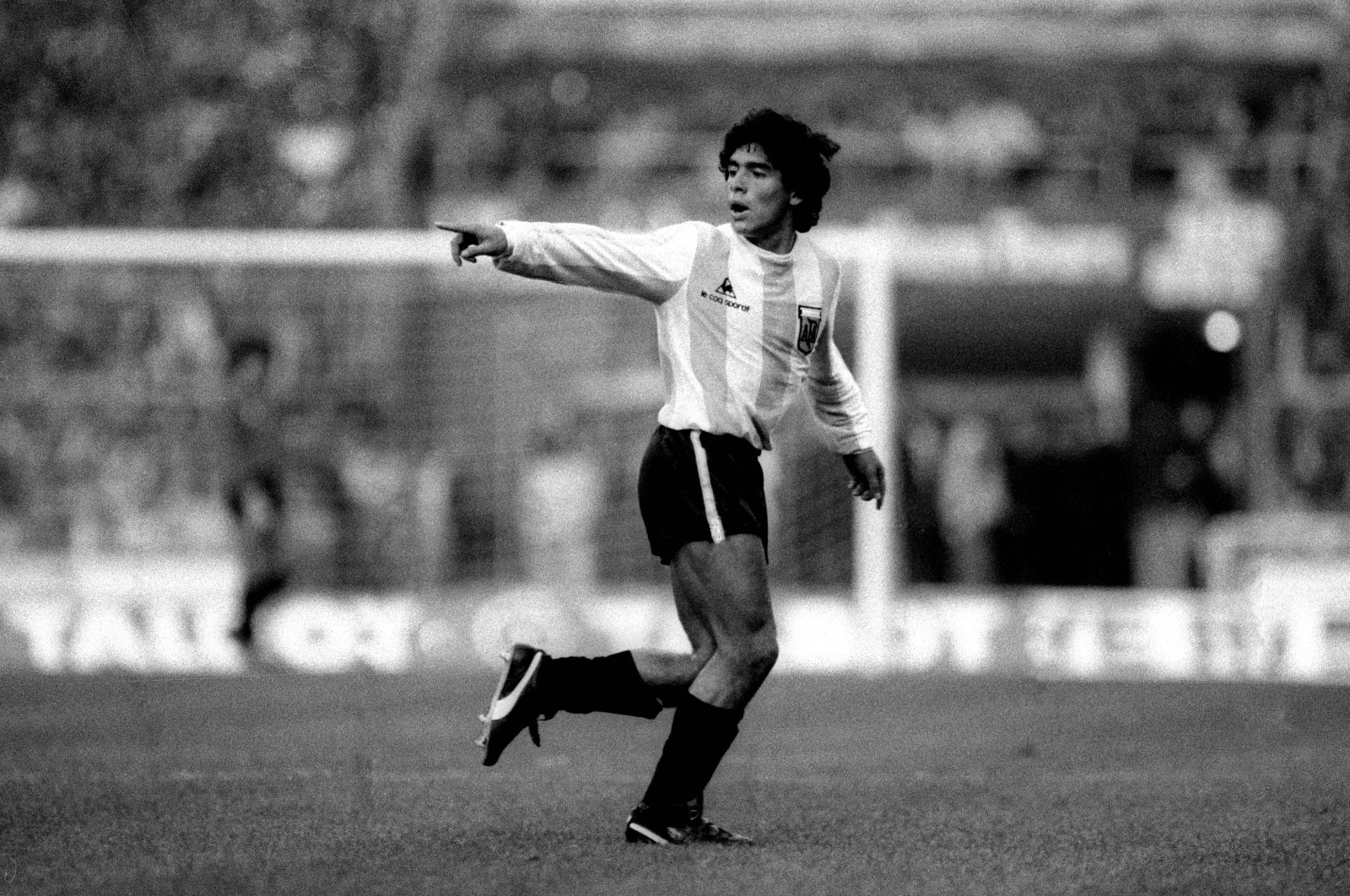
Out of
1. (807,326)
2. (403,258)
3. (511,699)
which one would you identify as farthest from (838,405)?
(403,258)

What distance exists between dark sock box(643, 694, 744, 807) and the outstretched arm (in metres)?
1.44

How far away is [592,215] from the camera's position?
24297mm

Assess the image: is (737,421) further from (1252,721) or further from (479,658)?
(479,658)

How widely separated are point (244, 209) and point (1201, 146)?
11223mm

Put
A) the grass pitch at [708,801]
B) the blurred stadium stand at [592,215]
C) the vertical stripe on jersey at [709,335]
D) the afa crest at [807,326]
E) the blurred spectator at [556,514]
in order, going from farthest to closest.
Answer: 1. the blurred stadium stand at [592,215]
2. the blurred spectator at [556,514]
3. the afa crest at [807,326]
4. the vertical stripe on jersey at [709,335]
5. the grass pitch at [708,801]

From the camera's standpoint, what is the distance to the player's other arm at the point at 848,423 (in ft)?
23.7

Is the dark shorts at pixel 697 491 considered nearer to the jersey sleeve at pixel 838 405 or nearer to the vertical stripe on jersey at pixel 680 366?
the vertical stripe on jersey at pixel 680 366

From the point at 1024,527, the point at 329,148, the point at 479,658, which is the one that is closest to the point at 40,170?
the point at 329,148

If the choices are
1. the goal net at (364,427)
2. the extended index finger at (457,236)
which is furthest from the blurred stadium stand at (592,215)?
the extended index finger at (457,236)

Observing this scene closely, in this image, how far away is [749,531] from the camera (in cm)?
649

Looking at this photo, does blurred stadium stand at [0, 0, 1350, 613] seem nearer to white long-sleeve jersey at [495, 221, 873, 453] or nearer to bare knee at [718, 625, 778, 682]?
white long-sleeve jersey at [495, 221, 873, 453]

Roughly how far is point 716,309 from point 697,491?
554mm

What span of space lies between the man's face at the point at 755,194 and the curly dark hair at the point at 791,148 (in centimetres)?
2

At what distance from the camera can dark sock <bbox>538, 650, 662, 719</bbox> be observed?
6586 mm
